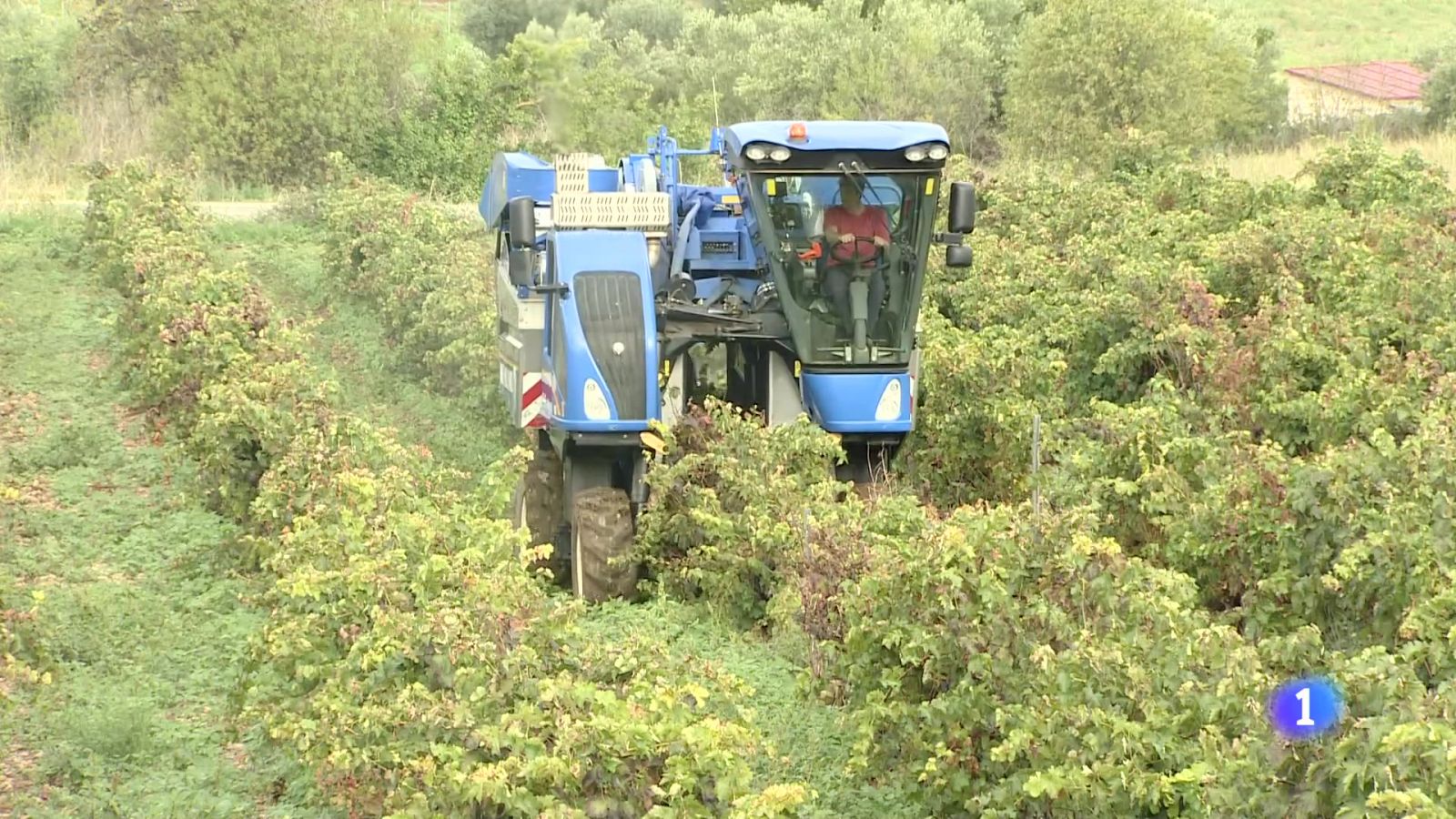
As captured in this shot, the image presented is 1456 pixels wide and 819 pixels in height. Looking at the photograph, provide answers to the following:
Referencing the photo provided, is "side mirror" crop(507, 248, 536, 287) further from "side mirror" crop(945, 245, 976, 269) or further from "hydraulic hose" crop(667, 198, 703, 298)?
"side mirror" crop(945, 245, 976, 269)

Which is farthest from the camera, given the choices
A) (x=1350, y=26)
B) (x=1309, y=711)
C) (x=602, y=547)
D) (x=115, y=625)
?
(x=1350, y=26)

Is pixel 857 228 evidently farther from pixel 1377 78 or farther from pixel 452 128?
pixel 1377 78

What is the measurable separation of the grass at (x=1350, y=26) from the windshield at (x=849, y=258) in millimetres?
54311

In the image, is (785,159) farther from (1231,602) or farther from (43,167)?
(43,167)

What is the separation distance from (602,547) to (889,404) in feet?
6.24

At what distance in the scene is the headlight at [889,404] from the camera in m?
10.5

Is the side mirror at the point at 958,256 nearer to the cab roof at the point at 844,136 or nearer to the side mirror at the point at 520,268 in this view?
the cab roof at the point at 844,136

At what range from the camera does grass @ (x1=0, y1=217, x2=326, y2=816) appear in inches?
288

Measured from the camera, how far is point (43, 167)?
31922 millimetres

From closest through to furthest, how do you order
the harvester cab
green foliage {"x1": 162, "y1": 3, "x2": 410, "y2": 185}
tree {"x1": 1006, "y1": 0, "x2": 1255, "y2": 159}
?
the harvester cab, tree {"x1": 1006, "y1": 0, "x2": 1255, "y2": 159}, green foliage {"x1": 162, "y1": 3, "x2": 410, "y2": 185}

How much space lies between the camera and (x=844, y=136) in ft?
33.7

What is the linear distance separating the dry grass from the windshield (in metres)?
13.9

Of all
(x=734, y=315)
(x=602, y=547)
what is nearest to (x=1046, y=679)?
(x=602, y=547)

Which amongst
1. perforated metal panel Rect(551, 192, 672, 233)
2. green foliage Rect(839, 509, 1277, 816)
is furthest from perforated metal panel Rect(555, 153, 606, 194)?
green foliage Rect(839, 509, 1277, 816)
